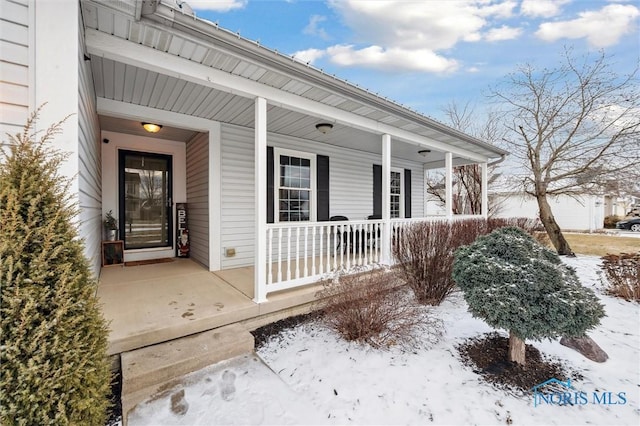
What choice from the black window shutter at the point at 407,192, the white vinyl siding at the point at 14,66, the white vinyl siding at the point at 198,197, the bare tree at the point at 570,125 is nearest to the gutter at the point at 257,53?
the white vinyl siding at the point at 14,66

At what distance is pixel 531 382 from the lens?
2461 millimetres

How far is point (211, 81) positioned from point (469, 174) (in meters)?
11.6

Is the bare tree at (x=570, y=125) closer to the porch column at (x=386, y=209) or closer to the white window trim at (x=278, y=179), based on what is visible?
the porch column at (x=386, y=209)

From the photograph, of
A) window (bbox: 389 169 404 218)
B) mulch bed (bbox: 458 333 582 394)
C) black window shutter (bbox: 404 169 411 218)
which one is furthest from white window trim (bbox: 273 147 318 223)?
mulch bed (bbox: 458 333 582 394)

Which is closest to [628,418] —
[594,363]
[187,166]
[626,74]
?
[594,363]

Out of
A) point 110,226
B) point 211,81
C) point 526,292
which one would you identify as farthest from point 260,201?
point 110,226

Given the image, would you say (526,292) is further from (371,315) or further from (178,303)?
(178,303)

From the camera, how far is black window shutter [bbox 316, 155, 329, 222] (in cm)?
630

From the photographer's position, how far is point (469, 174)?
1178 centimetres

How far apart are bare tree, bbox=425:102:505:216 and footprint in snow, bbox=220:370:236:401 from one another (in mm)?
10393

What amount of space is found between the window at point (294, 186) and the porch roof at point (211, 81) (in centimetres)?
55

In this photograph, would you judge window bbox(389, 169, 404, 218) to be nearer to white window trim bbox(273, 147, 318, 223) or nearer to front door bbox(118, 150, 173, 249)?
white window trim bbox(273, 147, 318, 223)

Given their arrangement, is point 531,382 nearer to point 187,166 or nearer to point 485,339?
point 485,339

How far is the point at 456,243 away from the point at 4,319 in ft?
15.3
